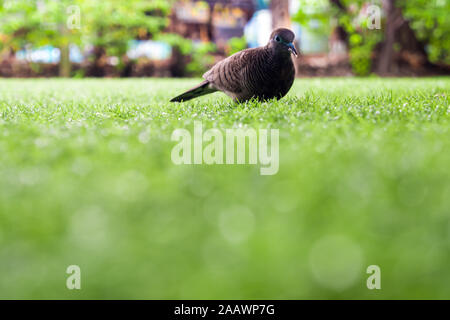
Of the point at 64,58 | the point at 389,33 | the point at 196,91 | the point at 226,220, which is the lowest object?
the point at 226,220

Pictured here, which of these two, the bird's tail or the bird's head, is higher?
the bird's head

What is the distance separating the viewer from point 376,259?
1.44 metres

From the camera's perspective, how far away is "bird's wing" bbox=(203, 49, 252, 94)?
4.79 metres

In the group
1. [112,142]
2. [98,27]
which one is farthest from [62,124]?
[98,27]

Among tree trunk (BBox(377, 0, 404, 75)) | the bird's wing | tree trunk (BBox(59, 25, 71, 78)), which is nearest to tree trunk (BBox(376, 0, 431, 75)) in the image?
tree trunk (BBox(377, 0, 404, 75))

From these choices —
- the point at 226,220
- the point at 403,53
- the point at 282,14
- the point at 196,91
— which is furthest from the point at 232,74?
the point at 403,53

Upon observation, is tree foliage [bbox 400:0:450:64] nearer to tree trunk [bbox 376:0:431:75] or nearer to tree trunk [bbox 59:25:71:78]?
tree trunk [bbox 376:0:431:75]

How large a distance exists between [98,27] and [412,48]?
15.1 m

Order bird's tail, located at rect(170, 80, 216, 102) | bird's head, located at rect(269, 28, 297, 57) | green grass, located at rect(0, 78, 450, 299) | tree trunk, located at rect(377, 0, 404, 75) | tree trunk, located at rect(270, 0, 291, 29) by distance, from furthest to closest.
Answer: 1. tree trunk, located at rect(377, 0, 404, 75)
2. tree trunk, located at rect(270, 0, 291, 29)
3. bird's tail, located at rect(170, 80, 216, 102)
4. bird's head, located at rect(269, 28, 297, 57)
5. green grass, located at rect(0, 78, 450, 299)

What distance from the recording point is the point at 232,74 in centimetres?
486

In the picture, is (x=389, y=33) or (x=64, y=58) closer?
(x=389, y=33)

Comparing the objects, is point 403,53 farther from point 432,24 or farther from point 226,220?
point 226,220

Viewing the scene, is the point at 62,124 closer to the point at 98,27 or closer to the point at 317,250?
the point at 317,250

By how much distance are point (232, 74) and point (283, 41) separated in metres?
0.70
